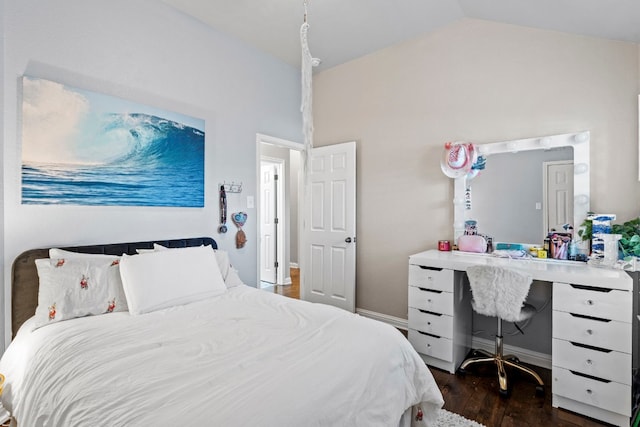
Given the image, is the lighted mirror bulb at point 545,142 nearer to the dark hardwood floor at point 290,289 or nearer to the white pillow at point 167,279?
the white pillow at point 167,279

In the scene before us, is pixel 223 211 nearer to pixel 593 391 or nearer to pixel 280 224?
pixel 280 224

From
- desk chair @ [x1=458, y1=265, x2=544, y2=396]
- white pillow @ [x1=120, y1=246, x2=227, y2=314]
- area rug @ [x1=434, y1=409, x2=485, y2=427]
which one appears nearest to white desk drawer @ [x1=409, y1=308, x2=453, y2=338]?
desk chair @ [x1=458, y1=265, x2=544, y2=396]

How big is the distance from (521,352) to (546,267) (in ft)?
3.14

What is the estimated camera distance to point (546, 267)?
86.7 inches

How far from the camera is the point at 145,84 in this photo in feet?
8.34

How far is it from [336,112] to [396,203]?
1400mm

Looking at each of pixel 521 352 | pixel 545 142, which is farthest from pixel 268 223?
pixel 545 142

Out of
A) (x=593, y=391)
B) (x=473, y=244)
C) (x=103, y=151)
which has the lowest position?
(x=593, y=391)

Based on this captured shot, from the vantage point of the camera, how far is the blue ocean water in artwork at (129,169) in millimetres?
2074

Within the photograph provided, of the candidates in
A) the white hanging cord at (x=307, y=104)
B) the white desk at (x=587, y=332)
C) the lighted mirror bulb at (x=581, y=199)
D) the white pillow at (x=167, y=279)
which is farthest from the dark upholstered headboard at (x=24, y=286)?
the lighted mirror bulb at (x=581, y=199)

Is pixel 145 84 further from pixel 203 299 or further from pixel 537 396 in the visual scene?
pixel 537 396

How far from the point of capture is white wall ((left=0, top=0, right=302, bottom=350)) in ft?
6.41

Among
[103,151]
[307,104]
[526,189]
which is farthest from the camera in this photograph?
[526,189]

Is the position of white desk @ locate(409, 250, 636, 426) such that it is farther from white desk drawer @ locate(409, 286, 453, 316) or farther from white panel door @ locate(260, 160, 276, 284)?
white panel door @ locate(260, 160, 276, 284)
